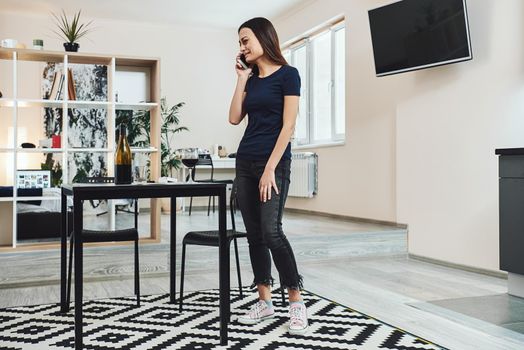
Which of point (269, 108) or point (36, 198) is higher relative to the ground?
point (269, 108)

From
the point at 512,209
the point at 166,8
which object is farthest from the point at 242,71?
the point at 166,8

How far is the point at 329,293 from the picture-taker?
3.33 metres

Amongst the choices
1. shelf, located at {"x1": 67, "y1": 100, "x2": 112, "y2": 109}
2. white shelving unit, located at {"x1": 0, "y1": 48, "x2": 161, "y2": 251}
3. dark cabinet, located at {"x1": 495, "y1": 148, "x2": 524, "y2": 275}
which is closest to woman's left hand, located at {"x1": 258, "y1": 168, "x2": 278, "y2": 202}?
dark cabinet, located at {"x1": 495, "y1": 148, "x2": 524, "y2": 275}

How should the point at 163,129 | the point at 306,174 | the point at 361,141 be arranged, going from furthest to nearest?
the point at 163,129, the point at 306,174, the point at 361,141

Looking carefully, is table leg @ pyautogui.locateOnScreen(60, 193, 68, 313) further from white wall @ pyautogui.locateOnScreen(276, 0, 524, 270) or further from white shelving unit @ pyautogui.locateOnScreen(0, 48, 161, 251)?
white wall @ pyautogui.locateOnScreen(276, 0, 524, 270)

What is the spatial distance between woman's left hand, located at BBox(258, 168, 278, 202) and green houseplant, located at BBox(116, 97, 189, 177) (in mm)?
5157

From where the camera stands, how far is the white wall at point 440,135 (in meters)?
3.81

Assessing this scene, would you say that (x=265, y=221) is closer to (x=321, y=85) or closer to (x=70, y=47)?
(x=70, y=47)

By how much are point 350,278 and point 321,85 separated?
11.4 ft

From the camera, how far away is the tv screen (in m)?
3.98

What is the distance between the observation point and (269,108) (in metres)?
2.47

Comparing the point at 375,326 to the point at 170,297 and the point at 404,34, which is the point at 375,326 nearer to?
the point at 170,297

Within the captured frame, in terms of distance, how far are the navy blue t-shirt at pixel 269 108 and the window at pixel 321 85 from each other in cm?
383

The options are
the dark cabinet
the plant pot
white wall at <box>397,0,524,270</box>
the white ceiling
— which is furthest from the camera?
the white ceiling
